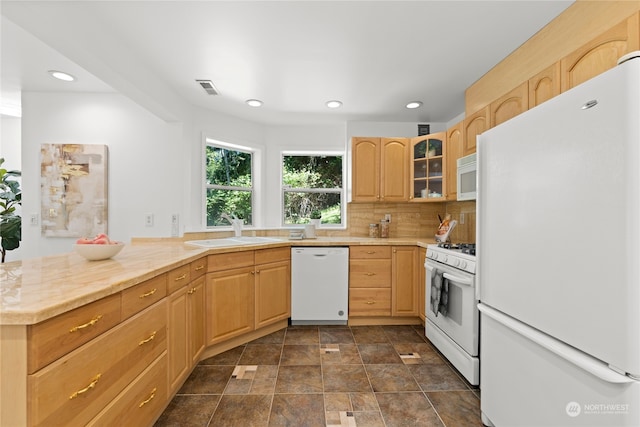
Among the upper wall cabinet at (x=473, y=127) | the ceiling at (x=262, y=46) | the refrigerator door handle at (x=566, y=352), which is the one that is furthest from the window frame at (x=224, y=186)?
the refrigerator door handle at (x=566, y=352)

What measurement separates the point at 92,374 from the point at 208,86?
235 centimetres

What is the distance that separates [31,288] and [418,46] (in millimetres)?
2561

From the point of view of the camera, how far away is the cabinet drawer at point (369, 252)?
311 cm

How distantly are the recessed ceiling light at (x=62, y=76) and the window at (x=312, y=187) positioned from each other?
2.22 meters

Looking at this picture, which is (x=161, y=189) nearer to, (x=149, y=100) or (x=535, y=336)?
(x=149, y=100)

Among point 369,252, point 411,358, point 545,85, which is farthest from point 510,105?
point 411,358

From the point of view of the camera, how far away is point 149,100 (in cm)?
233

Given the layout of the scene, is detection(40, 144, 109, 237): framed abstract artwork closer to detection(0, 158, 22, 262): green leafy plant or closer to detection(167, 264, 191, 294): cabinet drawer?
detection(0, 158, 22, 262): green leafy plant

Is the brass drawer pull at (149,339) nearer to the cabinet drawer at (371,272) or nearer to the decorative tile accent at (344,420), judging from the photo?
the decorative tile accent at (344,420)

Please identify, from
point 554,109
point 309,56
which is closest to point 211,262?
point 309,56

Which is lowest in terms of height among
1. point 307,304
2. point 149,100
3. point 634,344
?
point 307,304

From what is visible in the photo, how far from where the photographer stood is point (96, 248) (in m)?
1.70

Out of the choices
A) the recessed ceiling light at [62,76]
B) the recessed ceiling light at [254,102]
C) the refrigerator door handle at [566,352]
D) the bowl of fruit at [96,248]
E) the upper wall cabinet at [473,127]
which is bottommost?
the refrigerator door handle at [566,352]

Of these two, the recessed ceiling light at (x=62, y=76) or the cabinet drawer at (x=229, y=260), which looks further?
the cabinet drawer at (x=229, y=260)
